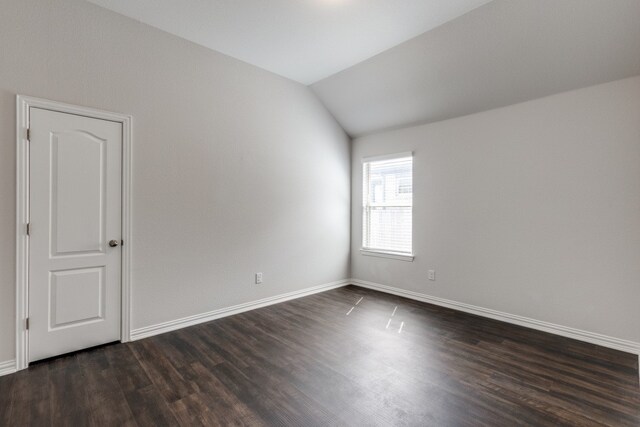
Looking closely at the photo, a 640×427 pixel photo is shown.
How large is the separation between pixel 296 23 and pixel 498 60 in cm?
199

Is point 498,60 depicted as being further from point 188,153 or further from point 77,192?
point 77,192

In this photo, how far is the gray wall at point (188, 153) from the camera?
2.45 meters

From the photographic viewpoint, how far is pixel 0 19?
7.60ft

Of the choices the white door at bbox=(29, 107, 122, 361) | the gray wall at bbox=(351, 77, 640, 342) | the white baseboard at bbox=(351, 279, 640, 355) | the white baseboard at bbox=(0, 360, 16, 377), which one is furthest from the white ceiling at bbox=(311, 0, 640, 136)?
the white baseboard at bbox=(0, 360, 16, 377)

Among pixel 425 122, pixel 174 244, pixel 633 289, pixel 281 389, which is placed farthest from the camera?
pixel 425 122

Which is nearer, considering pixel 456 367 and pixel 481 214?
pixel 456 367

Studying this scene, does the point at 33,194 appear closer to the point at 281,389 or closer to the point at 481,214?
the point at 281,389

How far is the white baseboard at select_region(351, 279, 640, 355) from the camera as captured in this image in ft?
9.23

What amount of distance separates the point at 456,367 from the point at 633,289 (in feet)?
5.93

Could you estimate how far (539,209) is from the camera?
10.7 ft

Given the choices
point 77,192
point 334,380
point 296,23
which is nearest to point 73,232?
point 77,192

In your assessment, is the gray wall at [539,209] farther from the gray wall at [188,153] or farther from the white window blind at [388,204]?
the gray wall at [188,153]

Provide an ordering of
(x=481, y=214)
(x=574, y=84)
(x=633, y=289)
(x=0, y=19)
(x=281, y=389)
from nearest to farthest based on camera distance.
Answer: (x=281, y=389)
(x=0, y=19)
(x=633, y=289)
(x=574, y=84)
(x=481, y=214)

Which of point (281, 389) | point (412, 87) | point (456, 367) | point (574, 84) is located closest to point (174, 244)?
point (281, 389)
